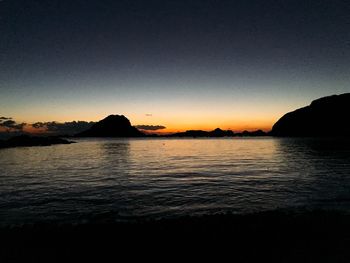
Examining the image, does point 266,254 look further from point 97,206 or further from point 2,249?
point 97,206

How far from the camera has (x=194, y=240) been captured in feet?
32.4

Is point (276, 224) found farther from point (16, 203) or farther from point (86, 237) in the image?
point (16, 203)

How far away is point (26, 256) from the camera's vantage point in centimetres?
888

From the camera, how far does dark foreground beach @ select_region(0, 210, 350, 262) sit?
28.6ft

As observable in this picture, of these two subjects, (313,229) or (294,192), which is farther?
(294,192)

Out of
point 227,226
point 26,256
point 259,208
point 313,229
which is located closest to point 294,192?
point 259,208

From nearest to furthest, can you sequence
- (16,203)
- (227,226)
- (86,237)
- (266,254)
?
(266,254) < (86,237) < (227,226) < (16,203)

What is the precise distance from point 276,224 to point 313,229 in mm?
1502

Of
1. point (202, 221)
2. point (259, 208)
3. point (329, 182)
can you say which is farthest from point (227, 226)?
point (329, 182)

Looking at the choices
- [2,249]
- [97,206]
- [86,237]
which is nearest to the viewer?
[2,249]

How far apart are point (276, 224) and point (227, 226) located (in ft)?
7.67

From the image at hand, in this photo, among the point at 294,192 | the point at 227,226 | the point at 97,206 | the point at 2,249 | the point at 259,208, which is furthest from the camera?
the point at 294,192

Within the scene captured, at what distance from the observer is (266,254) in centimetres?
867

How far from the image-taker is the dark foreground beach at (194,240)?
8.71 m
